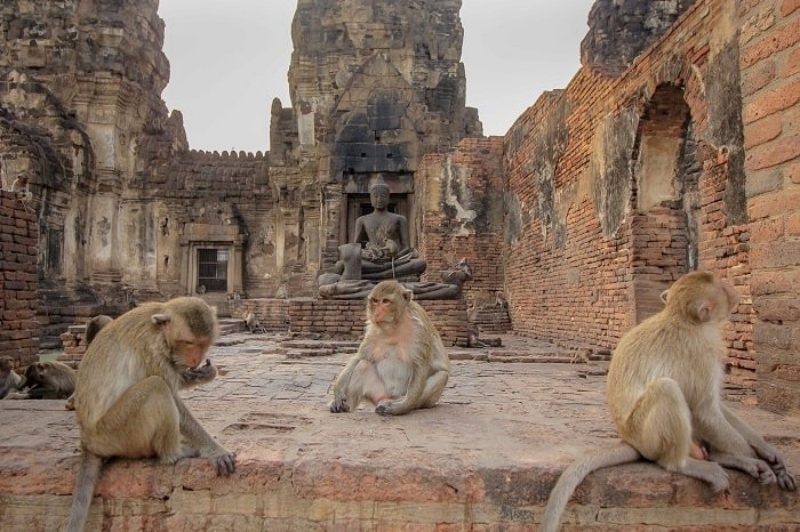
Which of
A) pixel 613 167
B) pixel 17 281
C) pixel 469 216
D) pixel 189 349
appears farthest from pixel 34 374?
pixel 469 216

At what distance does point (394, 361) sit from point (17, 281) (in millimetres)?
5245

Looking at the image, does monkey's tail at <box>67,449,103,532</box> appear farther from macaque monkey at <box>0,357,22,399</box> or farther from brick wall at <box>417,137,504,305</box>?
brick wall at <box>417,137,504,305</box>

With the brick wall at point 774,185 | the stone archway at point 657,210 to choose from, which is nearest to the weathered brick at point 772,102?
the brick wall at point 774,185

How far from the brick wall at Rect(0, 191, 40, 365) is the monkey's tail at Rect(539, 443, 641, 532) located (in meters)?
6.58

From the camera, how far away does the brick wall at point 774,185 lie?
375cm

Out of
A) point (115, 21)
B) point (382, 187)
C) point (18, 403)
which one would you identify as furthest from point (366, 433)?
point (115, 21)

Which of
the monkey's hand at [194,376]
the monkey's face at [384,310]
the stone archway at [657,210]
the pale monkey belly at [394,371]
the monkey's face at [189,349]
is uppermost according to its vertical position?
the stone archway at [657,210]

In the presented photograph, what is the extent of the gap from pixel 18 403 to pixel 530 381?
441 centimetres

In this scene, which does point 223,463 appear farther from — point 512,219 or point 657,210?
point 512,219

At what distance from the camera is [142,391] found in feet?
8.57

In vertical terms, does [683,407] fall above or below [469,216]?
below

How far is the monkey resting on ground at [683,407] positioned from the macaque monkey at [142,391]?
5.54 feet

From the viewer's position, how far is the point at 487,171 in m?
15.5

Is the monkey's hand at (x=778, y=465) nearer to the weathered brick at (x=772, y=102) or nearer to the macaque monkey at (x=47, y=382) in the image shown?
the weathered brick at (x=772, y=102)
